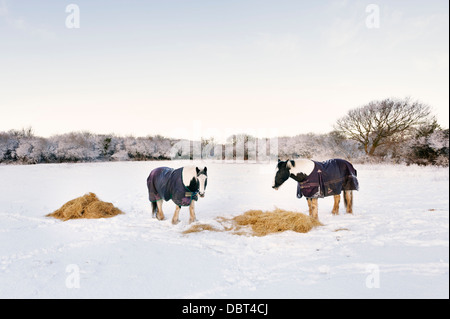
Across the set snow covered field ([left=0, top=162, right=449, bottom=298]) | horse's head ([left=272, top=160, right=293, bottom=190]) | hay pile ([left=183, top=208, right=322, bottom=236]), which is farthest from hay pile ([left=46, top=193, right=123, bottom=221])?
horse's head ([left=272, top=160, right=293, bottom=190])

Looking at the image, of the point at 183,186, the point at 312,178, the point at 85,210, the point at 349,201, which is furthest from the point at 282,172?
the point at 85,210

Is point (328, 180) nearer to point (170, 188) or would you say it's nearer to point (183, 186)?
point (183, 186)

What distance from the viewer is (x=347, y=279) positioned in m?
2.54

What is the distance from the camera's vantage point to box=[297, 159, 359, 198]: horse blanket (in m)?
5.27

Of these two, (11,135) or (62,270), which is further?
(11,135)

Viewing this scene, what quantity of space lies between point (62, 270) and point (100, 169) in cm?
1376

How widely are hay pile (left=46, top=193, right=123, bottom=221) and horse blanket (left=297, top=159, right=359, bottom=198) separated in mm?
4931

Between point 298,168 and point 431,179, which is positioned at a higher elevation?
point 298,168

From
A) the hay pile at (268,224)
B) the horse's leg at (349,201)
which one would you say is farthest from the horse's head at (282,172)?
the horse's leg at (349,201)

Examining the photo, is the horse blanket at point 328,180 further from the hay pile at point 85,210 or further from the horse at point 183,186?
the hay pile at point 85,210

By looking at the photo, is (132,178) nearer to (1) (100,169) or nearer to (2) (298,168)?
(1) (100,169)

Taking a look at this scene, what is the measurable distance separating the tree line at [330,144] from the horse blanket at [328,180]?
3.62 m

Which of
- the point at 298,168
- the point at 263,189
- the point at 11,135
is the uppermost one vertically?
the point at 11,135

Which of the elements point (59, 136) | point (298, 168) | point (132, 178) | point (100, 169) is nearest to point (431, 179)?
point (298, 168)
